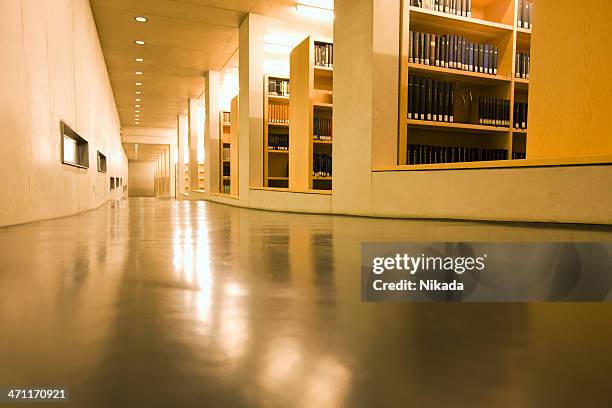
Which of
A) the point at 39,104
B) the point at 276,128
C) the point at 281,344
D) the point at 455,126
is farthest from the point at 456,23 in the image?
the point at 281,344

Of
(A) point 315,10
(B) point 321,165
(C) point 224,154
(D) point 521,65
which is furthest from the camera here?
(C) point 224,154

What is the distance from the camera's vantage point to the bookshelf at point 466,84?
3.35 metres

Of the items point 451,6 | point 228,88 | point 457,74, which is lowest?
point 457,74

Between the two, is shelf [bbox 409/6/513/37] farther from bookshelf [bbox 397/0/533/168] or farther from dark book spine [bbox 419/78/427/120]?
dark book spine [bbox 419/78/427/120]

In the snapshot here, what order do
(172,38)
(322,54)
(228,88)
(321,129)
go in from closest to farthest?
(322,54), (321,129), (172,38), (228,88)

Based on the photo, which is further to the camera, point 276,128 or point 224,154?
point 224,154

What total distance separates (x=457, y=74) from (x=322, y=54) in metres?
1.66

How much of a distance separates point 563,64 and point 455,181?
906mm

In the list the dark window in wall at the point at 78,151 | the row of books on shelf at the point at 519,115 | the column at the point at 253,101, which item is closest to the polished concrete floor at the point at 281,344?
the row of books on shelf at the point at 519,115

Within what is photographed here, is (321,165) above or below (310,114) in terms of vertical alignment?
below

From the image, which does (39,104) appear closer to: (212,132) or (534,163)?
(534,163)

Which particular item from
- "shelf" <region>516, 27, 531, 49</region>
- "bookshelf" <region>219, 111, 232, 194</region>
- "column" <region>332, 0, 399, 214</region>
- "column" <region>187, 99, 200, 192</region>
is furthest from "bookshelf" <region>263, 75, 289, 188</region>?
"column" <region>187, 99, 200, 192</region>

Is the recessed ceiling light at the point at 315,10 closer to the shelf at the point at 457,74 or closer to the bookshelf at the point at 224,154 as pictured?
the shelf at the point at 457,74

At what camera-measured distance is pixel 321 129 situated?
15.3ft
